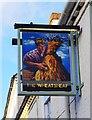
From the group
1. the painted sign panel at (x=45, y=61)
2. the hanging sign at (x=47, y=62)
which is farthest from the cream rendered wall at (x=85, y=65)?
the painted sign panel at (x=45, y=61)

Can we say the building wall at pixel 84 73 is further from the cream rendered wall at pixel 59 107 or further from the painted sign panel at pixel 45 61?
the cream rendered wall at pixel 59 107

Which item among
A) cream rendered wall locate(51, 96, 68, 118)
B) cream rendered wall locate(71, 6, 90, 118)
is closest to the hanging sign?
cream rendered wall locate(71, 6, 90, 118)

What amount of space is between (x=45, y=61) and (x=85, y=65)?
1288 millimetres

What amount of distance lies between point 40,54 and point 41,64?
1.18 feet

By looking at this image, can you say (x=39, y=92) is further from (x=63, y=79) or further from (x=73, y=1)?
(x=73, y=1)

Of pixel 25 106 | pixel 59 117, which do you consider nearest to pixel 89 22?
pixel 59 117

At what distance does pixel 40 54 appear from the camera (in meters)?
12.9

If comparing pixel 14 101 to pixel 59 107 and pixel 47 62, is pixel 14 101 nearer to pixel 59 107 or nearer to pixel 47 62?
pixel 59 107

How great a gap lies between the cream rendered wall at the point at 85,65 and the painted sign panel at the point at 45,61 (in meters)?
0.55

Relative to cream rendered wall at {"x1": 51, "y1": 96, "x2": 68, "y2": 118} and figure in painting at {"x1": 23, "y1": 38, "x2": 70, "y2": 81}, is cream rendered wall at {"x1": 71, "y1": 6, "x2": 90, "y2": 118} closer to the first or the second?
figure in painting at {"x1": 23, "y1": 38, "x2": 70, "y2": 81}

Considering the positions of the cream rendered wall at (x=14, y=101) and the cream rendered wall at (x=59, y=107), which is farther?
the cream rendered wall at (x=14, y=101)

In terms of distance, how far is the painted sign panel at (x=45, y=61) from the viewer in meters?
12.4

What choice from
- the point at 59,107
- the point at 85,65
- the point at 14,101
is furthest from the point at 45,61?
the point at 14,101

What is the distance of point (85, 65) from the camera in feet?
43.0
